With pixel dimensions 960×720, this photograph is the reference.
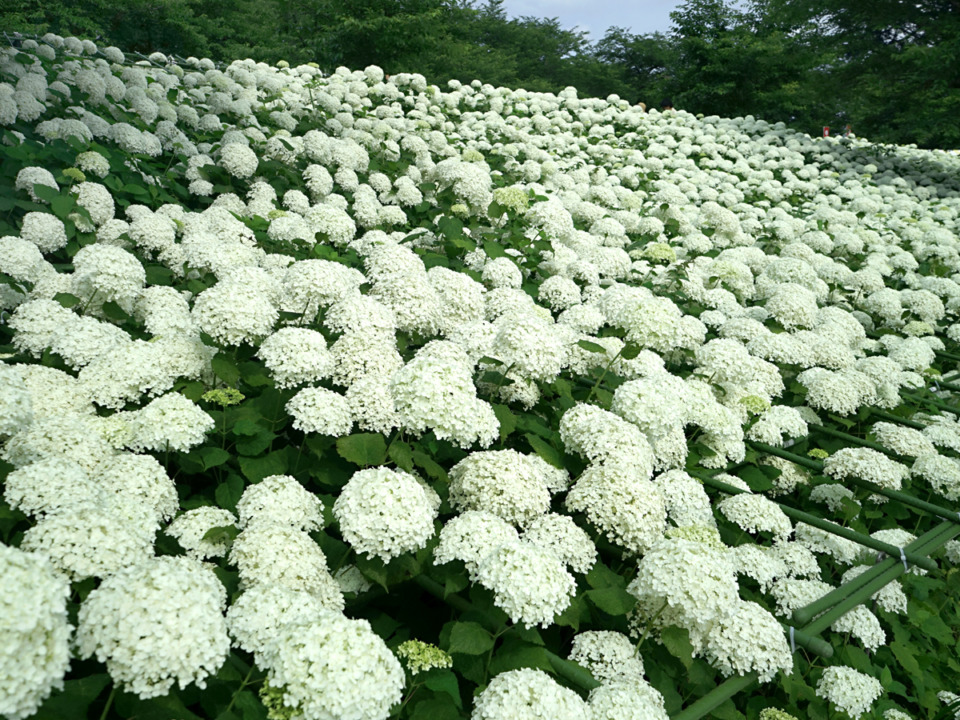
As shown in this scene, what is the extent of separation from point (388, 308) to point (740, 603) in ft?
6.77

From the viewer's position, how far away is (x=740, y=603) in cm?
268

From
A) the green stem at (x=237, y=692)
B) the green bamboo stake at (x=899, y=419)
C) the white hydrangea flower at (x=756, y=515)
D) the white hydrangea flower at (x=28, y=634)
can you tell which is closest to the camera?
the white hydrangea flower at (x=28, y=634)

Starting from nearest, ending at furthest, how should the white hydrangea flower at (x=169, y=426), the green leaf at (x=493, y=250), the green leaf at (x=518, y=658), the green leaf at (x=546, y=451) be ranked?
the green leaf at (x=518, y=658) < the white hydrangea flower at (x=169, y=426) < the green leaf at (x=546, y=451) < the green leaf at (x=493, y=250)

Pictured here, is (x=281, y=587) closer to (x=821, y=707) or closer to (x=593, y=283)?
(x=821, y=707)

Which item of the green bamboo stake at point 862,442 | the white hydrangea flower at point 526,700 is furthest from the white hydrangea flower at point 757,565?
the green bamboo stake at point 862,442

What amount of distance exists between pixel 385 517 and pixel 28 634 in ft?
3.35

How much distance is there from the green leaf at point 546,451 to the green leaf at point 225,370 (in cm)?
134

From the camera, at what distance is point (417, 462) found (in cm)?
271

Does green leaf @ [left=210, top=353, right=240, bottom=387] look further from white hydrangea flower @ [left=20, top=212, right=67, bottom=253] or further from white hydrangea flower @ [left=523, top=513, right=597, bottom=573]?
white hydrangea flower @ [left=20, top=212, right=67, bottom=253]

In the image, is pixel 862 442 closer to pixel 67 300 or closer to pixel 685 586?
pixel 685 586

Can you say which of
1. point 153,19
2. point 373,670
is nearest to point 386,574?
point 373,670

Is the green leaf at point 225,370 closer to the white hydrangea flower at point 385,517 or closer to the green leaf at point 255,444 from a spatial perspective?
the green leaf at point 255,444

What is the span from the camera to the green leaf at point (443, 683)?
194 cm

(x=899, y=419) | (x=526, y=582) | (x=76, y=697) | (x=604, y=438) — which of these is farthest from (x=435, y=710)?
(x=899, y=419)
